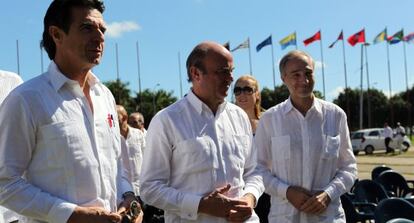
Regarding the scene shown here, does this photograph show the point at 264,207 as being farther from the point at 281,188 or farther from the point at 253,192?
the point at 253,192

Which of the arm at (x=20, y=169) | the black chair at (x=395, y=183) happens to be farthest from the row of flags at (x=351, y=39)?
the arm at (x=20, y=169)

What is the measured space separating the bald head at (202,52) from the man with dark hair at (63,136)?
0.65m

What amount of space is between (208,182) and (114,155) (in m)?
0.60

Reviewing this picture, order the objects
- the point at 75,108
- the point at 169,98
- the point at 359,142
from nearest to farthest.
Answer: the point at 75,108
the point at 359,142
the point at 169,98

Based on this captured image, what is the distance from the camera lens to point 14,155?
217 centimetres

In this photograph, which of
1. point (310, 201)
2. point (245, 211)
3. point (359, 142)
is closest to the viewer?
point (245, 211)

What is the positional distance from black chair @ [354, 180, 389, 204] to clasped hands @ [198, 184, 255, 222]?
149 inches

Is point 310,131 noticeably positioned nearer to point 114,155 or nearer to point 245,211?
point 245,211

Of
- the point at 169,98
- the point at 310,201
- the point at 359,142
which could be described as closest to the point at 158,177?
the point at 310,201

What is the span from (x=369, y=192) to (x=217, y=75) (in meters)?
A: 4.04

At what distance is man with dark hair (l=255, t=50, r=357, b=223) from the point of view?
141 inches

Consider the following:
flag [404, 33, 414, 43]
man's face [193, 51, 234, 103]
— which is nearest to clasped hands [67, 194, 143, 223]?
man's face [193, 51, 234, 103]

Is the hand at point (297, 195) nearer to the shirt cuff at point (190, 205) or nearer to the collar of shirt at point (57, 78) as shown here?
the shirt cuff at point (190, 205)

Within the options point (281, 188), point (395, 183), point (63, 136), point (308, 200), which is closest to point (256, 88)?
point (281, 188)
